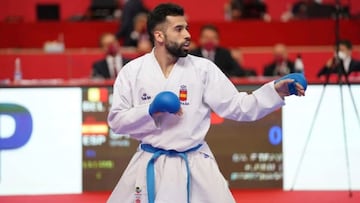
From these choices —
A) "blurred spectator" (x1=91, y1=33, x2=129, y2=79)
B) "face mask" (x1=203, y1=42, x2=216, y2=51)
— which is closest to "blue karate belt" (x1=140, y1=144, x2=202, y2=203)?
"blurred spectator" (x1=91, y1=33, x2=129, y2=79)

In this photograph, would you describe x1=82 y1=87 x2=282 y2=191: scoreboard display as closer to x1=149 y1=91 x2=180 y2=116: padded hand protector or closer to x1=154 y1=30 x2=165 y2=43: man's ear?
x1=154 y1=30 x2=165 y2=43: man's ear

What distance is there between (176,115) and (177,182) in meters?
0.42

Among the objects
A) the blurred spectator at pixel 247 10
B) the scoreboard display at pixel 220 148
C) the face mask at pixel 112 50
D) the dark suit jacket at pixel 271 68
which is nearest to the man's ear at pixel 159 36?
the scoreboard display at pixel 220 148

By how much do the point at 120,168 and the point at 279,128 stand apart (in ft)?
5.15

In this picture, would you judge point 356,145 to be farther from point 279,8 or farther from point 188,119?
point 279,8

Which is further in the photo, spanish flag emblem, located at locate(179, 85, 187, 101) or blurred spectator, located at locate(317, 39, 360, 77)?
blurred spectator, located at locate(317, 39, 360, 77)

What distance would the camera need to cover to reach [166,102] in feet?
18.1

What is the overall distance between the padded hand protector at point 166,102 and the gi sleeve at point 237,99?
433 mm

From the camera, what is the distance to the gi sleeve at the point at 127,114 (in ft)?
18.8

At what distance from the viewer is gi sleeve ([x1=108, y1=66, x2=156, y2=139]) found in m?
5.72

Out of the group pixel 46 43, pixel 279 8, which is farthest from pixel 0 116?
pixel 279 8

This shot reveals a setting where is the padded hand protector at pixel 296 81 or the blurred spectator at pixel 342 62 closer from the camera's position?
the padded hand protector at pixel 296 81

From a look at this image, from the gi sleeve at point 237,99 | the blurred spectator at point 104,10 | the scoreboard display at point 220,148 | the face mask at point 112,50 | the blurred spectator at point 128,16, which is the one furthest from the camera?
the blurred spectator at point 104,10

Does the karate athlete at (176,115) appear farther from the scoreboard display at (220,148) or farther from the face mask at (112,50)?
the face mask at (112,50)
